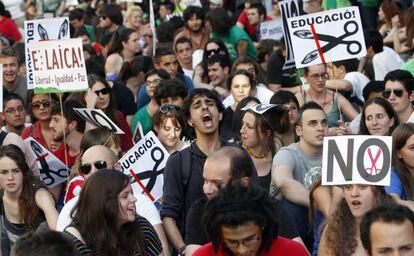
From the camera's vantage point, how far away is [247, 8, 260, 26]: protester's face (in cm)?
2136

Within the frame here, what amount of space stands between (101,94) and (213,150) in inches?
166

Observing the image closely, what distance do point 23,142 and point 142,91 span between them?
3359 mm

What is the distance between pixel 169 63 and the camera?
15836mm

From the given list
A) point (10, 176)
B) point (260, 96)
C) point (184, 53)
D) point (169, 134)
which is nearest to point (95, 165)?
point (10, 176)

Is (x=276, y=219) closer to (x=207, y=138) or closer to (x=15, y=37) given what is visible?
(x=207, y=138)

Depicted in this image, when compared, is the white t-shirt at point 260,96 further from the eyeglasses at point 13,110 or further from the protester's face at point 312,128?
the protester's face at point 312,128

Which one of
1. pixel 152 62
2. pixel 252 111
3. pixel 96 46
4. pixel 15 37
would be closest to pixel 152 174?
pixel 252 111

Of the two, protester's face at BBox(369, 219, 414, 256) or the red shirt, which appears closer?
protester's face at BBox(369, 219, 414, 256)

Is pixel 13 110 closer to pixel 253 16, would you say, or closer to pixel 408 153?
pixel 408 153

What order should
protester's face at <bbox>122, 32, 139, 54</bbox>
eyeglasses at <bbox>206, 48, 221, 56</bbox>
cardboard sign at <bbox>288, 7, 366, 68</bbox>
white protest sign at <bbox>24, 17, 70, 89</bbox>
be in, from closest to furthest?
cardboard sign at <bbox>288, 7, 366, 68</bbox>, white protest sign at <bbox>24, 17, 70, 89</bbox>, eyeglasses at <bbox>206, 48, 221, 56</bbox>, protester's face at <bbox>122, 32, 139, 54</bbox>

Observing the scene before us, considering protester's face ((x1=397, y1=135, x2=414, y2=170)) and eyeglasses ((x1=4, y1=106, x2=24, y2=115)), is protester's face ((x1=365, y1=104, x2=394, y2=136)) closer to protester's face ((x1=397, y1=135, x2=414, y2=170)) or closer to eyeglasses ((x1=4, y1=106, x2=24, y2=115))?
protester's face ((x1=397, y1=135, x2=414, y2=170))

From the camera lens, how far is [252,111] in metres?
10.9

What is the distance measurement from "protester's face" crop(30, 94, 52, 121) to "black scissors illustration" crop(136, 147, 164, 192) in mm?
2188

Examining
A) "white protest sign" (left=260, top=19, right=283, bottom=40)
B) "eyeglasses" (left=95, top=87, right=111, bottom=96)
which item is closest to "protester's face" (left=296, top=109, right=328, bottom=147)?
"eyeglasses" (left=95, top=87, right=111, bottom=96)
